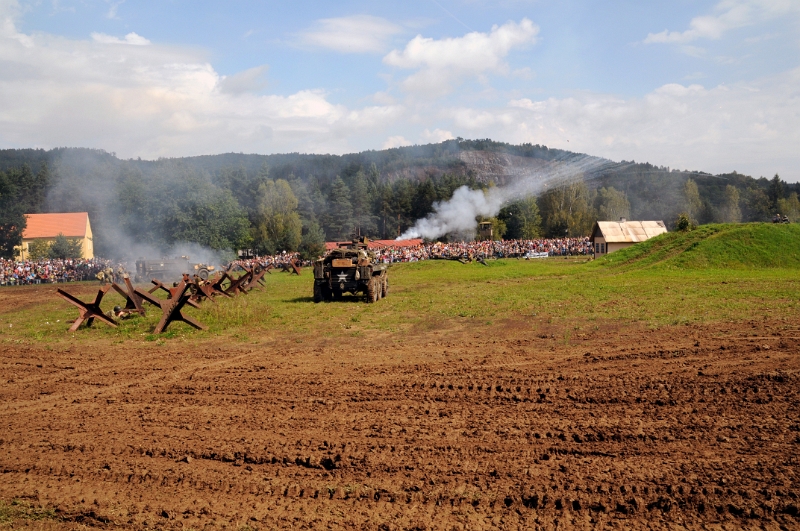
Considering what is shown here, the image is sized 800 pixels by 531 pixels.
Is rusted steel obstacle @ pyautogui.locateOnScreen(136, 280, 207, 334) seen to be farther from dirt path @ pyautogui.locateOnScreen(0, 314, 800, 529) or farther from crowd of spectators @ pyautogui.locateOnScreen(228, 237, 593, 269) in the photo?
crowd of spectators @ pyautogui.locateOnScreen(228, 237, 593, 269)

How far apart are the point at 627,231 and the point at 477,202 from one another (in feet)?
44.7

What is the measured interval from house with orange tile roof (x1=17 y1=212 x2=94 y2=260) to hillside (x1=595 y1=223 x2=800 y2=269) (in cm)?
4864

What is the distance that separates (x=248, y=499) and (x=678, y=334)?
9.89m

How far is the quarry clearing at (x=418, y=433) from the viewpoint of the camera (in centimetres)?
539

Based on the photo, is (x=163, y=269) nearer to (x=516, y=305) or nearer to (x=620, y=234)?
(x=516, y=305)

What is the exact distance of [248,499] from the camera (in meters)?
5.71

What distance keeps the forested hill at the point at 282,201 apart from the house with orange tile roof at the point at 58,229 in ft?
6.36

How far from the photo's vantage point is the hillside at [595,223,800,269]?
96.1 feet

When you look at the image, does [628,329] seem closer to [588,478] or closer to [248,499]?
[588,478]

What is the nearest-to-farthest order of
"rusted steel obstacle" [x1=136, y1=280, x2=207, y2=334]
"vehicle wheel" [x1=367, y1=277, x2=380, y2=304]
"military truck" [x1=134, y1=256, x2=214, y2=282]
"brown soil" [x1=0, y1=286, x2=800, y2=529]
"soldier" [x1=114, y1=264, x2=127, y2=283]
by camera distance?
"brown soil" [x1=0, y1=286, x2=800, y2=529]
"rusted steel obstacle" [x1=136, y1=280, x2=207, y2=334]
"vehicle wheel" [x1=367, y1=277, x2=380, y2=304]
"soldier" [x1=114, y1=264, x2=127, y2=283]
"military truck" [x1=134, y1=256, x2=214, y2=282]

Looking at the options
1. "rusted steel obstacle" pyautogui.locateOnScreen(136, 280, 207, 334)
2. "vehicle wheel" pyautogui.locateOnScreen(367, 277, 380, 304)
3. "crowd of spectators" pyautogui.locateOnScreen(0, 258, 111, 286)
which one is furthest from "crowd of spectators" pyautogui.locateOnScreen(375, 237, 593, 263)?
"rusted steel obstacle" pyautogui.locateOnScreen(136, 280, 207, 334)

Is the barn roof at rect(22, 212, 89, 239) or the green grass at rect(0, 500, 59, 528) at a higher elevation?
the barn roof at rect(22, 212, 89, 239)

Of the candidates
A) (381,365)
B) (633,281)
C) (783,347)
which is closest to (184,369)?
(381,365)

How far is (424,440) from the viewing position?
6855mm
